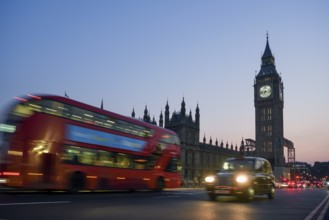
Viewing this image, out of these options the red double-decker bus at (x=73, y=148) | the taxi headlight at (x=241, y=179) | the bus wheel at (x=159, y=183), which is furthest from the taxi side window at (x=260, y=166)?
the bus wheel at (x=159, y=183)

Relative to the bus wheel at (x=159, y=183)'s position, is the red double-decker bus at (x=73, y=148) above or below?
above

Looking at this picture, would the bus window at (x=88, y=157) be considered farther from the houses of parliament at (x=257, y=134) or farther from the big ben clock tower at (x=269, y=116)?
the big ben clock tower at (x=269, y=116)

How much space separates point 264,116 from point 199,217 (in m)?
126

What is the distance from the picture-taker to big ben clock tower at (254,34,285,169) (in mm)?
124381

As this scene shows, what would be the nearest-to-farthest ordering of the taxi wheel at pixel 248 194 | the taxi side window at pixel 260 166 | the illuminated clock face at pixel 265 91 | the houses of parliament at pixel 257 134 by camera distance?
1. the taxi wheel at pixel 248 194
2. the taxi side window at pixel 260 166
3. the houses of parliament at pixel 257 134
4. the illuminated clock face at pixel 265 91

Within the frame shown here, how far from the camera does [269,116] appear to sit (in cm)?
12781

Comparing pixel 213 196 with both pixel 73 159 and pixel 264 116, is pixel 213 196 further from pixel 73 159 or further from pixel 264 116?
pixel 264 116

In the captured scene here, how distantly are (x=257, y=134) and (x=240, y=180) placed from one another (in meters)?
119

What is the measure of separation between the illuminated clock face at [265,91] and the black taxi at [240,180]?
388 ft

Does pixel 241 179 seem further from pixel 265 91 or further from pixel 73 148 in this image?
pixel 265 91

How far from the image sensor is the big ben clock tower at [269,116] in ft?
408

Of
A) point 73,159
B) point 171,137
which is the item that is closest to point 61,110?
point 73,159

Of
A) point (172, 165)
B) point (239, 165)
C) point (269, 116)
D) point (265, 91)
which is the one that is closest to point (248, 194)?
point (239, 165)

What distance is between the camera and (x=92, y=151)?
59.7 ft
